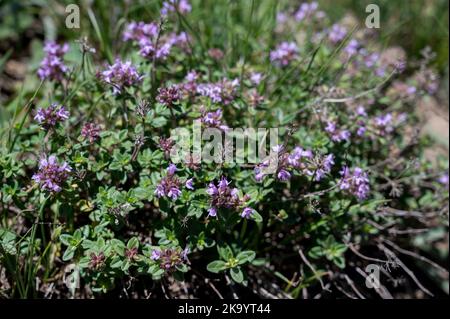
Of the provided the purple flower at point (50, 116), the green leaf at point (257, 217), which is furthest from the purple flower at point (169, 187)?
the purple flower at point (50, 116)

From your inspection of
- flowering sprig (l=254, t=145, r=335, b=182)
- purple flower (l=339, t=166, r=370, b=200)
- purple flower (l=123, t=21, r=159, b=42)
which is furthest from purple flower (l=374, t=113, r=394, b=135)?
purple flower (l=123, t=21, r=159, b=42)

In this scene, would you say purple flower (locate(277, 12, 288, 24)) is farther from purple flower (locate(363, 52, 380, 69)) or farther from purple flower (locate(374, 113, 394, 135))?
purple flower (locate(374, 113, 394, 135))

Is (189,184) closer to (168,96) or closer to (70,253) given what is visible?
(168,96)

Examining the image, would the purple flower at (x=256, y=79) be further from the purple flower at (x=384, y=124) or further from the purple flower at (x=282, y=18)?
the purple flower at (x=282, y=18)

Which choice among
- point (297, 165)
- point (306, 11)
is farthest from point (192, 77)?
point (306, 11)
